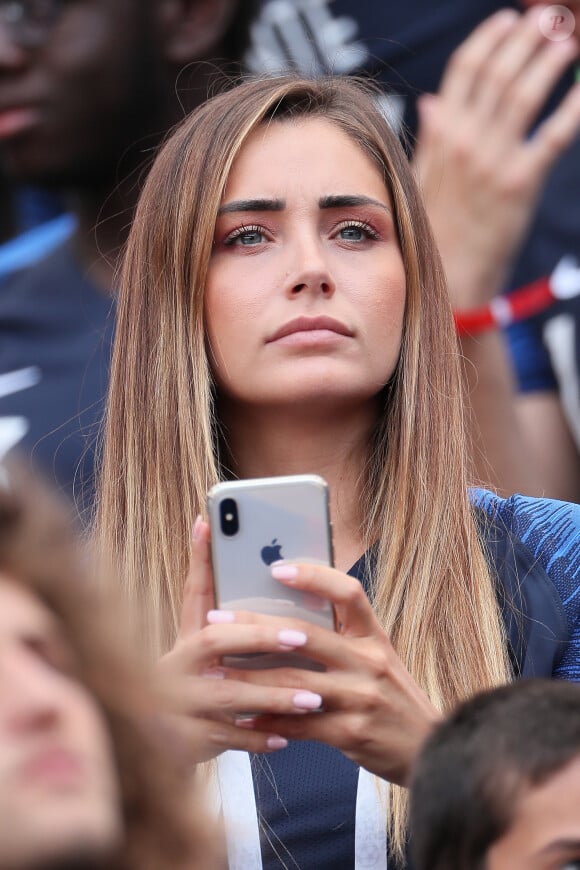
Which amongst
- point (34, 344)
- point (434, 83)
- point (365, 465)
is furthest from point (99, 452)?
point (434, 83)

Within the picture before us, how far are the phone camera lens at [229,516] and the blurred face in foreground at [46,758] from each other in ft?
2.80

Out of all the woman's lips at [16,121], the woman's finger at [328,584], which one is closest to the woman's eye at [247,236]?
the woman's finger at [328,584]

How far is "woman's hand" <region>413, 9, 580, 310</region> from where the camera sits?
2.93 metres

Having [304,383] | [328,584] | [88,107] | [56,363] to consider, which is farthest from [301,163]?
[88,107]

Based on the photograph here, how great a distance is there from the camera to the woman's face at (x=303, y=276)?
7.31ft

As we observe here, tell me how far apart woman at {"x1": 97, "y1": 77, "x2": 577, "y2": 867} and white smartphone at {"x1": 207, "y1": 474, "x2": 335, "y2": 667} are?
1.31ft

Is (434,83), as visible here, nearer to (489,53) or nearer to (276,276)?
(489,53)

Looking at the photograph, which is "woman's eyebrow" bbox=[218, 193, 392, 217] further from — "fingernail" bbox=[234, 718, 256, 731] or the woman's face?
"fingernail" bbox=[234, 718, 256, 731]

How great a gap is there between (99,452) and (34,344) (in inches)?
36.6

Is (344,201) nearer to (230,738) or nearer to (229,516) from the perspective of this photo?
(229,516)

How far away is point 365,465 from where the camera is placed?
2.41 metres

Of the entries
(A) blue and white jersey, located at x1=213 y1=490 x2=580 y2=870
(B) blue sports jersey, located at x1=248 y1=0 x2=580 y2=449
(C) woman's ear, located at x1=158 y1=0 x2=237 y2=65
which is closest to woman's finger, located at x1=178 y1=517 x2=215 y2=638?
(A) blue and white jersey, located at x1=213 y1=490 x2=580 y2=870

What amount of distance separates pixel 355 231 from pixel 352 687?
0.93 meters

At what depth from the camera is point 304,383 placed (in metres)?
2.22
